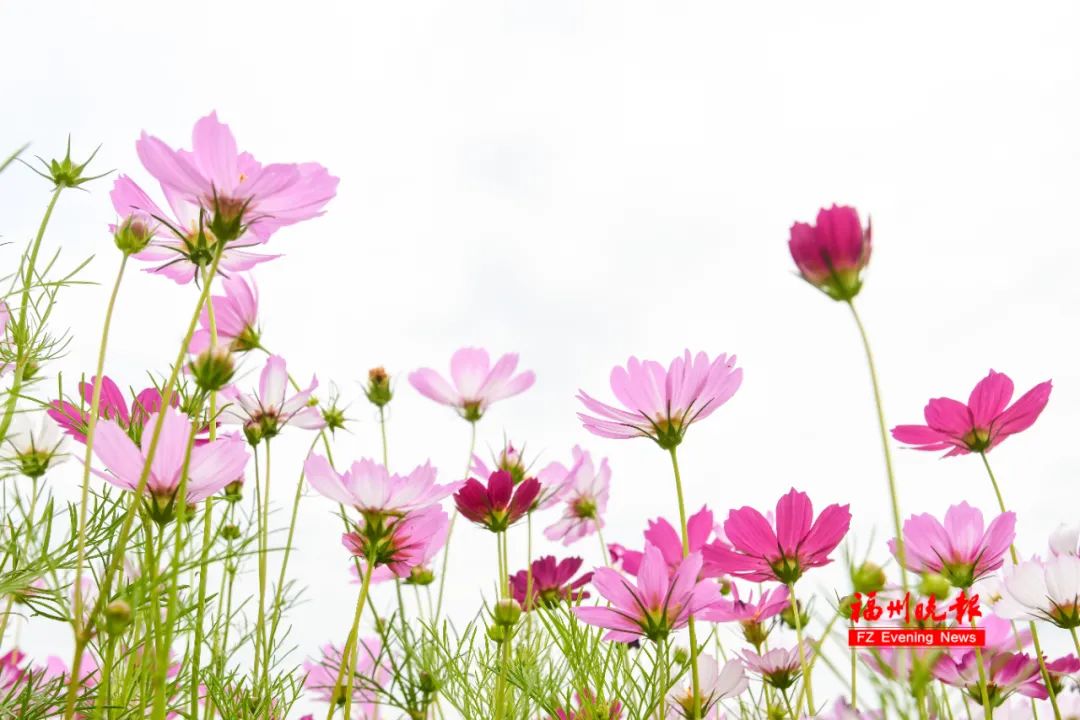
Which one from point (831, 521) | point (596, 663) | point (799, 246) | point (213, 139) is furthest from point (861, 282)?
point (596, 663)

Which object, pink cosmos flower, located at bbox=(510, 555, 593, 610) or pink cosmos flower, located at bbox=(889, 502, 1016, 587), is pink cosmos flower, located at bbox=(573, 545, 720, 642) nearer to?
pink cosmos flower, located at bbox=(889, 502, 1016, 587)

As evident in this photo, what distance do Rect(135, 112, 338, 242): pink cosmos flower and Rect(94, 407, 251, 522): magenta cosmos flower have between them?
0.13 metres

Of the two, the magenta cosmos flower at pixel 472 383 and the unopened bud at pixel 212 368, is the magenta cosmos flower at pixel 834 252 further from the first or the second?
the magenta cosmos flower at pixel 472 383

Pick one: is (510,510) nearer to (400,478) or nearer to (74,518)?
(400,478)

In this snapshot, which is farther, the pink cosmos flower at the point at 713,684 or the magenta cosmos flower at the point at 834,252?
the pink cosmos flower at the point at 713,684

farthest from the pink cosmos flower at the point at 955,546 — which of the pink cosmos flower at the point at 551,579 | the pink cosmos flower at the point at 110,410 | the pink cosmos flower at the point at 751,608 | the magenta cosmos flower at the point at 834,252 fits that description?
the pink cosmos flower at the point at 110,410

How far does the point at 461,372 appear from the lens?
128 centimetres

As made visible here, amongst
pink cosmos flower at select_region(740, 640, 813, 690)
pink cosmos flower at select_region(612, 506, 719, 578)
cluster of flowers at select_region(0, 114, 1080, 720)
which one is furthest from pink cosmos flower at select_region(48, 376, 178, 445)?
pink cosmos flower at select_region(740, 640, 813, 690)

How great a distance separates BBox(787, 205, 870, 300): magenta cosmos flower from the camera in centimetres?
52

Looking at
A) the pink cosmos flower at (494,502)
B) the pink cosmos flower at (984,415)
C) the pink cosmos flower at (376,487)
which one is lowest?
the pink cosmos flower at (376,487)

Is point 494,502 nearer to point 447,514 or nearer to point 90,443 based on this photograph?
point 447,514

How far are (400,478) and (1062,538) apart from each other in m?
0.70

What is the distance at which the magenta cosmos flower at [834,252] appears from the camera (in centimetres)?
52

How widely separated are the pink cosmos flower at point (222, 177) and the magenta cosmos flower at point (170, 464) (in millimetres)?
132
